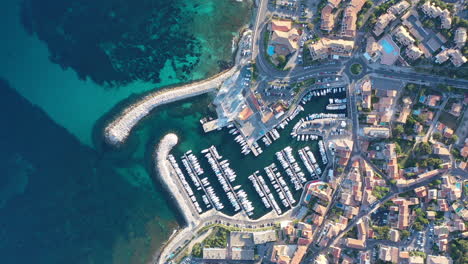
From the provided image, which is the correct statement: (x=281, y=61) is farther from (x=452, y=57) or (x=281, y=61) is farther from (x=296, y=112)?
(x=452, y=57)

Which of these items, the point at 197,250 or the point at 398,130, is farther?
the point at 197,250

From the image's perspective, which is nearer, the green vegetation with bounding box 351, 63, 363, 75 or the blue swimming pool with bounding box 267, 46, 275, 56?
the green vegetation with bounding box 351, 63, 363, 75

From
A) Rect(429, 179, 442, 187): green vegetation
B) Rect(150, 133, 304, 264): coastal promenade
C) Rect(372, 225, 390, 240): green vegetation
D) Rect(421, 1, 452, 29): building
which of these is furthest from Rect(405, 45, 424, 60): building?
Rect(150, 133, 304, 264): coastal promenade

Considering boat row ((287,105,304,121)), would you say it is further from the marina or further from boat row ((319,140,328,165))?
boat row ((319,140,328,165))

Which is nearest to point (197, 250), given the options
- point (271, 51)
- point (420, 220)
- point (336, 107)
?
point (336, 107)

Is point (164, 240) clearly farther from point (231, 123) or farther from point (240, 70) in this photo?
point (240, 70)

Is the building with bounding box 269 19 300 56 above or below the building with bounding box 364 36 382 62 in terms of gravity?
above

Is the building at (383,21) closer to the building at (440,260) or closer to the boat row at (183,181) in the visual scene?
the building at (440,260)
